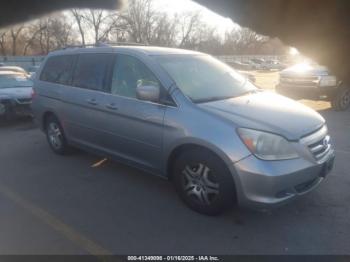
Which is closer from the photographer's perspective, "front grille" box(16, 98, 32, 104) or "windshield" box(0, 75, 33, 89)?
"front grille" box(16, 98, 32, 104)

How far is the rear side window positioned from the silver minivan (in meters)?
0.03

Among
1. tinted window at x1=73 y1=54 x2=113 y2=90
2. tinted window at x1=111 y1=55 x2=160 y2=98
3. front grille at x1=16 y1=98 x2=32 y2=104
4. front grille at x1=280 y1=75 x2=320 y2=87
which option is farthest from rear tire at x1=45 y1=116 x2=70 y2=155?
front grille at x1=280 y1=75 x2=320 y2=87

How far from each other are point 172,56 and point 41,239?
260 cm

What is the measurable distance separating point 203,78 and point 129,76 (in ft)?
3.08

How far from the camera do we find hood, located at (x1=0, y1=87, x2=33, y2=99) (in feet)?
27.6

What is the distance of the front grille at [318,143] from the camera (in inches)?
133

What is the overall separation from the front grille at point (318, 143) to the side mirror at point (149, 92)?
163cm

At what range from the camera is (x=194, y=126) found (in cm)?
349

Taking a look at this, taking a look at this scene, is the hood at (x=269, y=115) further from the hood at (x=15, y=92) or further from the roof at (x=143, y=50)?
the hood at (x=15, y=92)

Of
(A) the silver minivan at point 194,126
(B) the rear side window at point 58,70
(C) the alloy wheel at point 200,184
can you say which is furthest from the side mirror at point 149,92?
(B) the rear side window at point 58,70

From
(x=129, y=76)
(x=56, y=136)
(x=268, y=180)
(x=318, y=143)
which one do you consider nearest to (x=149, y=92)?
(x=129, y=76)

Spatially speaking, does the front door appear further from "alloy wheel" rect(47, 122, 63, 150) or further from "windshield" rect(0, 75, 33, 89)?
"windshield" rect(0, 75, 33, 89)

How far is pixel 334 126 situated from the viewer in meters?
7.51

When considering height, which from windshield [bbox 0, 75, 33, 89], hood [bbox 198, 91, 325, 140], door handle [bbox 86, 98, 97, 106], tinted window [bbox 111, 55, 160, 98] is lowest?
windshield [bbox 0, 75, 33, 89]
